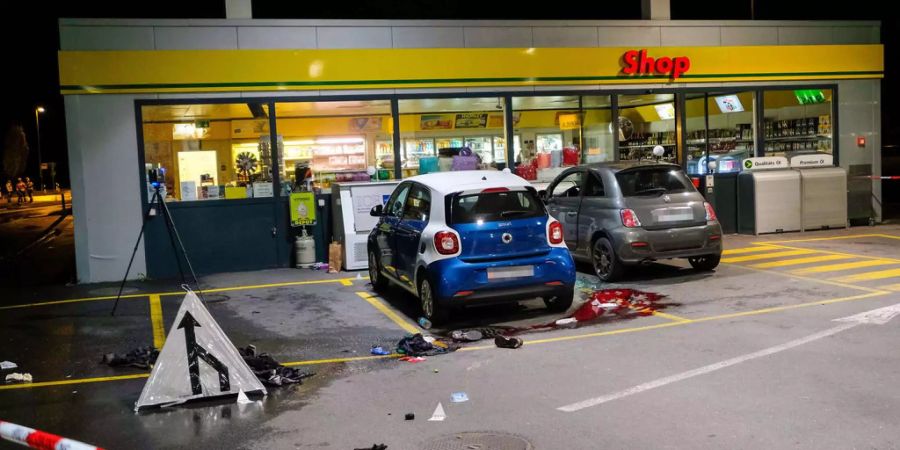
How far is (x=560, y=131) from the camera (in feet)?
54.1

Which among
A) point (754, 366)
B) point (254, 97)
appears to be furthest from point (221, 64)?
point (754, 366)

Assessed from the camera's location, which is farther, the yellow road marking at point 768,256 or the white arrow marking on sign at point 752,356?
the yellow road marking at point 768,256

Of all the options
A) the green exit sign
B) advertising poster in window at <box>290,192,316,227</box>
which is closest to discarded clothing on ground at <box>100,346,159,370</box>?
advertising poster in window at <box>290,192,316,227</box>

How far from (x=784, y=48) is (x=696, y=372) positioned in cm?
1264

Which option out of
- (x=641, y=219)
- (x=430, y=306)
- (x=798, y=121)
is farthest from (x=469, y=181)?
(x=798, y=121)

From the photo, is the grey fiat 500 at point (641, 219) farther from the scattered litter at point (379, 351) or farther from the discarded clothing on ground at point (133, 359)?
the discarded clothing on ground at point (133, 359)

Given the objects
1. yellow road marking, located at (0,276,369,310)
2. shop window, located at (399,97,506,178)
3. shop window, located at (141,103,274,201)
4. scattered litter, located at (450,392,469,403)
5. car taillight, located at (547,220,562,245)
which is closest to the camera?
scattered litter, located at (450,392,469,403)

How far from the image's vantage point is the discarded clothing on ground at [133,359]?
7592mm

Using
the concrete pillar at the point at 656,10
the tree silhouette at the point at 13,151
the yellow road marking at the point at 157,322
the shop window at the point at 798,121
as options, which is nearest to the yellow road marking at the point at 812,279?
the concrete pillar at the point at 656,10

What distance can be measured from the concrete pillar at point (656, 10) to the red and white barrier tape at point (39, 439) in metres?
14.7

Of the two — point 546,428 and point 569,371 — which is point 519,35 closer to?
point 569,371

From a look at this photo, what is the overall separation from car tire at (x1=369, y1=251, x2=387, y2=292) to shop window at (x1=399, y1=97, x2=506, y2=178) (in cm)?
419

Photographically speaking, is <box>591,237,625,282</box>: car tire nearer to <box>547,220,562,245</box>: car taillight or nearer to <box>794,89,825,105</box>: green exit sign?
<box>547,220,562,245</box>: car taillight

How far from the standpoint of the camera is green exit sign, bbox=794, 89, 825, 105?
1764 centimetres
